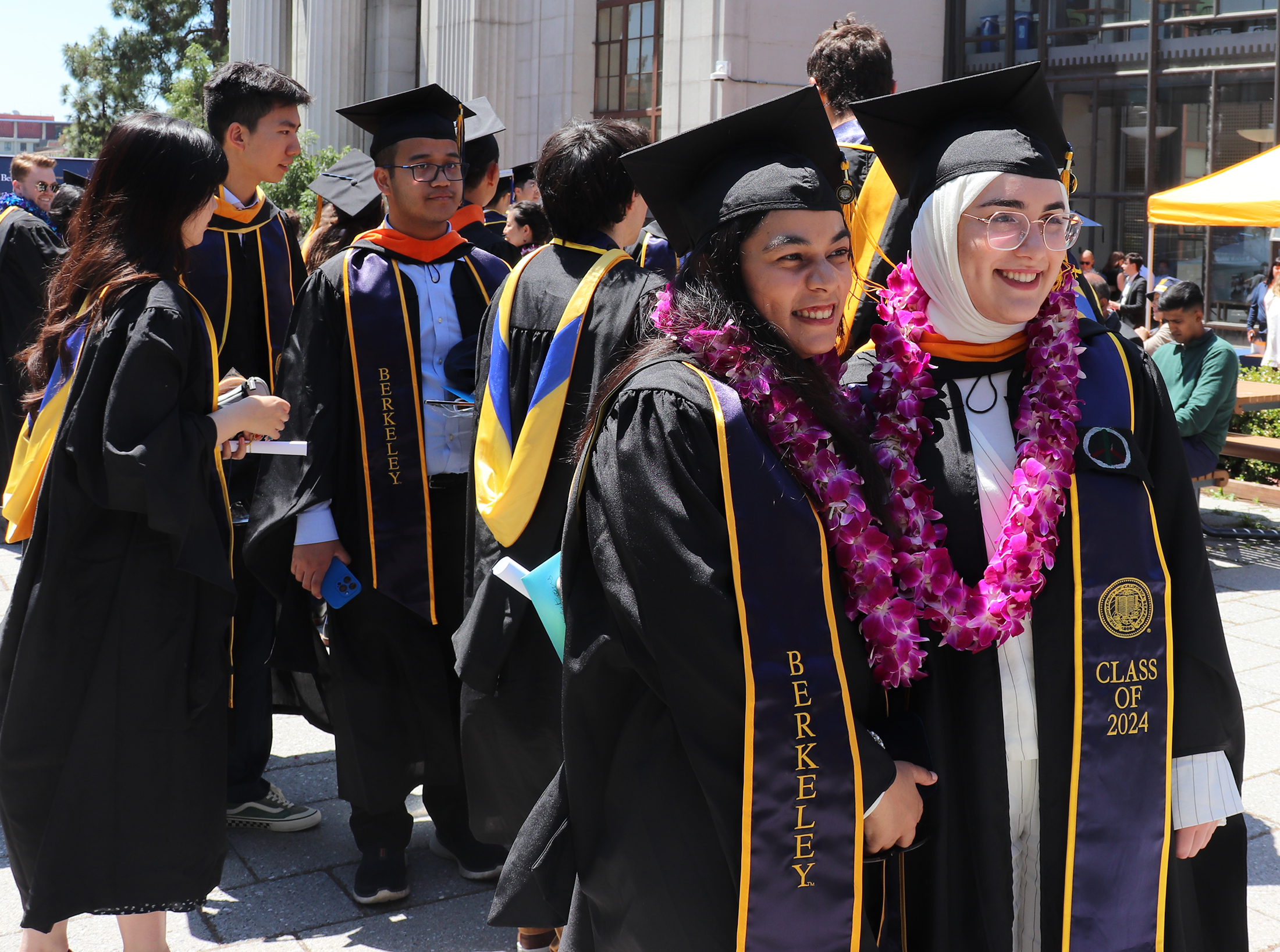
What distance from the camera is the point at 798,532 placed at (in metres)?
1.83

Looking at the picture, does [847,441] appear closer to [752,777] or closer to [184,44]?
[752,777]

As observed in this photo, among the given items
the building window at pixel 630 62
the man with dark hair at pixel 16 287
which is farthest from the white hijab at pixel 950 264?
the building window at pixel 630 62

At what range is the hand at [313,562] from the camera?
351cm

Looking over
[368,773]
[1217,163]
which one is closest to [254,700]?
[368,773]

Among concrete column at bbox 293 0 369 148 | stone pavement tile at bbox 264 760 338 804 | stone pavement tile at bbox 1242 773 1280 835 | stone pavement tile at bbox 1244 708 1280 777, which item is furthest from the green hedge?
concrete column at bbox 293 0 369 148

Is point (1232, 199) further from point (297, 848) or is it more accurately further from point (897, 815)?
point (897, 815)

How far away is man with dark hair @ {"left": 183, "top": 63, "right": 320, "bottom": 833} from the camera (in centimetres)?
396

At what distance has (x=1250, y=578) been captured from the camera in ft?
23.6

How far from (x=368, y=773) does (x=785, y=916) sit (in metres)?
2.02

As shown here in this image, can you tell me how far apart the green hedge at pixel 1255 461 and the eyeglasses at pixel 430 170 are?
25.5 feet

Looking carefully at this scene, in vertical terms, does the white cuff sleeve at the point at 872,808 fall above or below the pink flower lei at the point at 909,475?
below

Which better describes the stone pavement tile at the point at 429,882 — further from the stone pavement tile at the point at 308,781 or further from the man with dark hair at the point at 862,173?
the man with dark hair at the point at 862,173

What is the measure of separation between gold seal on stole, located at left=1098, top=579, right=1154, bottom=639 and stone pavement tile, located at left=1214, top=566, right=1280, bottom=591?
5.47 m

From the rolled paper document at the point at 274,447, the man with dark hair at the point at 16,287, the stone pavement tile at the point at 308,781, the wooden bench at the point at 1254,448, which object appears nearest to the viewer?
the rolled paper document at the point at 274,447
